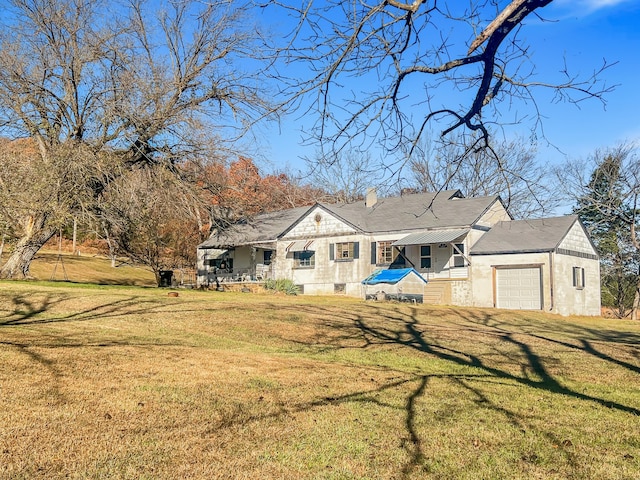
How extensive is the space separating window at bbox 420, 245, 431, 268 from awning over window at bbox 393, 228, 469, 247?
0.71 m

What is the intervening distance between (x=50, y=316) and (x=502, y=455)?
12139 mm

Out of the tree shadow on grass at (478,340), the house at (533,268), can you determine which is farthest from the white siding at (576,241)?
the tree shadow on grass at (478,340)

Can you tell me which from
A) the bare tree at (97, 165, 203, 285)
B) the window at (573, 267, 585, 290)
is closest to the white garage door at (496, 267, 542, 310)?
the window at (573, 267, 585, 290)

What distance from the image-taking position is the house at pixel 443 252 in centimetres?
2641

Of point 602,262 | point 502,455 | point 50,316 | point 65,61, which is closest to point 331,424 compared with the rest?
point 502,455

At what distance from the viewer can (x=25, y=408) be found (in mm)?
6160

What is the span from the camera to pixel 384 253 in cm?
2991

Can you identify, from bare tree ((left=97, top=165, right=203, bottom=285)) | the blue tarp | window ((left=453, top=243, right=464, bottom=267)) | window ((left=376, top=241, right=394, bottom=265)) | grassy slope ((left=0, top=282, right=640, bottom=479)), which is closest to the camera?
grassy slope ((left=0, top=282, right=640, bottom=479))

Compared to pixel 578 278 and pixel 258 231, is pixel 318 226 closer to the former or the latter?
pixel 258 231

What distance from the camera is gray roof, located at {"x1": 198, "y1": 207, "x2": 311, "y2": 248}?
3381cm

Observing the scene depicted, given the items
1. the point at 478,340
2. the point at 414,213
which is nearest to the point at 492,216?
the point at 414,213

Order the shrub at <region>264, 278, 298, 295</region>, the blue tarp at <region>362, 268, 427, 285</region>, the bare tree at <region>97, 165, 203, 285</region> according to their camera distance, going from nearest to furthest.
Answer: the bare tree at <region>97, 165, 203, 285</region>, the blue tarp at <region>362, 268, 427, 285</region>, the shrub at <region>264, 278, 298, 295</region>

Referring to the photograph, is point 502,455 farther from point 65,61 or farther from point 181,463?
point 65,61

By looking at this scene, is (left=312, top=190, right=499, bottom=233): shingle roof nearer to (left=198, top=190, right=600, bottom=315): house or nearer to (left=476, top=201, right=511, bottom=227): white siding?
(left=198, top=190, right=600, bottom=315): house
